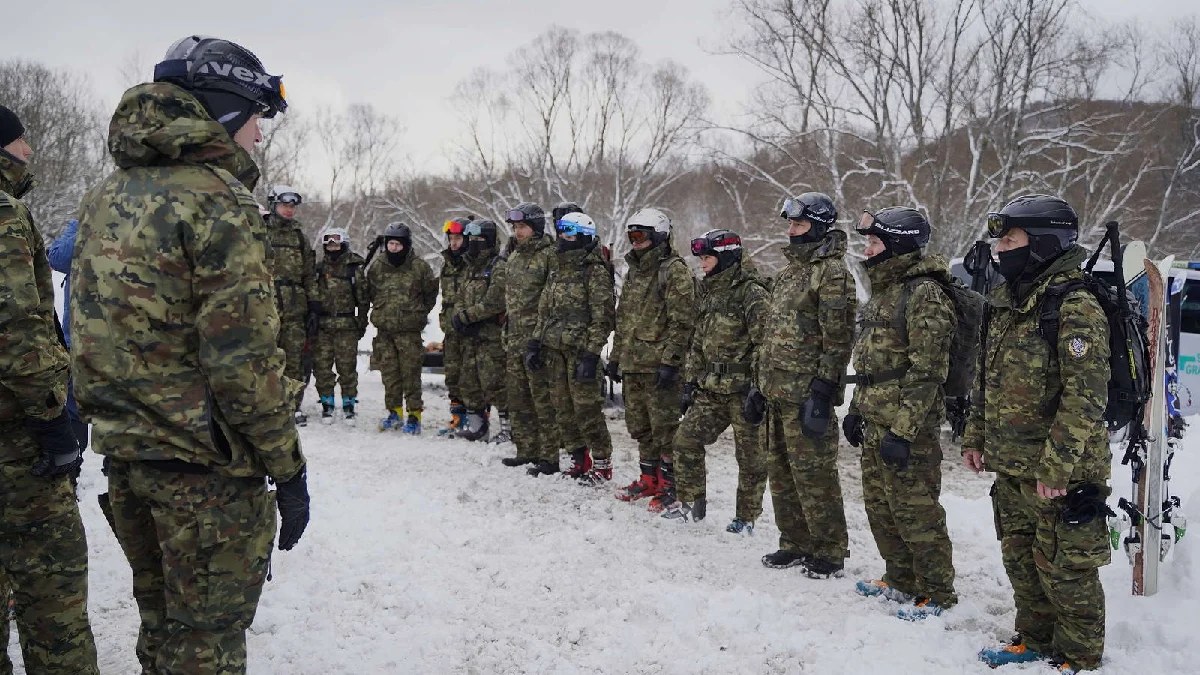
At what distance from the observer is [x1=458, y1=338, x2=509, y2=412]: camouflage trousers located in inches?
344

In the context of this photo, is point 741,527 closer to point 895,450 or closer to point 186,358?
point 895,450

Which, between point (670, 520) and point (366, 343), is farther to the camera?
point (366, 343)

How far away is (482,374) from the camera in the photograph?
8.74m

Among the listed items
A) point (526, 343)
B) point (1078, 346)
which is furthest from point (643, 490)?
point (1078, 346)

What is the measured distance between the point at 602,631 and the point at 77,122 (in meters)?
33.5

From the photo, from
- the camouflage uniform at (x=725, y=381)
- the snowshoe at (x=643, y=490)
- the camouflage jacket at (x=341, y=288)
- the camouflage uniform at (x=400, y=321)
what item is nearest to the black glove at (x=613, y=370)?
the snowshoe at (x=643, y=490)

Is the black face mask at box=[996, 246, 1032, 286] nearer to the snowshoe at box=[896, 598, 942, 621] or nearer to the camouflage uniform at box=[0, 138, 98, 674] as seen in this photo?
the snowshoe at box=[896, 598, 942, 621]

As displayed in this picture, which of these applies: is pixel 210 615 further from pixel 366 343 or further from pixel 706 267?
pixel 366 343

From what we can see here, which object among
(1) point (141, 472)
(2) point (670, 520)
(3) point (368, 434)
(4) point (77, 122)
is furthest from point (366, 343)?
(4) point (77, 122)

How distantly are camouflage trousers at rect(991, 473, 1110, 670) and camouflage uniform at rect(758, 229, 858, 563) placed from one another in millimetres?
1203

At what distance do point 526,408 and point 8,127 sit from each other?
202 inches

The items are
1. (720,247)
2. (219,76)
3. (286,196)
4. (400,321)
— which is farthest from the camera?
(400,321)

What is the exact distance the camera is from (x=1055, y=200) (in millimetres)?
3727

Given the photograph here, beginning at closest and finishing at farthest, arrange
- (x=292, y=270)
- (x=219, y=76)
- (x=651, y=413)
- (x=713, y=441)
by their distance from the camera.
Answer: (x=219, y=76) → (x=713, y=441) → (x=651, y=413) → (x=292, y=270)
